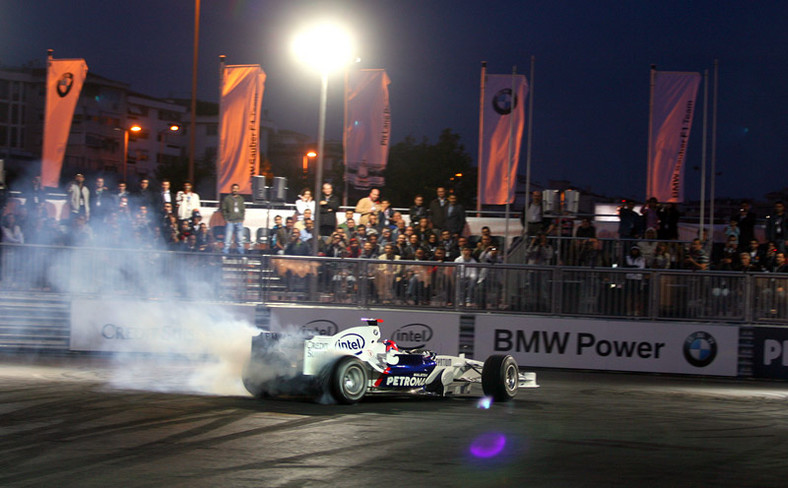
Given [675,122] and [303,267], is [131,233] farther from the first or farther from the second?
[675,122]

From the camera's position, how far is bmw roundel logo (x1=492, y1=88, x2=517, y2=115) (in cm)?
2464

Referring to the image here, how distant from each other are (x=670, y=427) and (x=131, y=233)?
41.6 ft

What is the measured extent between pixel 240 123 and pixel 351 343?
15341 mm

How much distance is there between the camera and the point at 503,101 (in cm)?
2473

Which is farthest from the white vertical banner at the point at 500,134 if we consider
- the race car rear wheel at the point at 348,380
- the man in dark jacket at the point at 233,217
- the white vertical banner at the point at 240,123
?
the race car rear wheel at the point at 348,380

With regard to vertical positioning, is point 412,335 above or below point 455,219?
below

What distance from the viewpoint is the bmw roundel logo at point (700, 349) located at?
16250 mm

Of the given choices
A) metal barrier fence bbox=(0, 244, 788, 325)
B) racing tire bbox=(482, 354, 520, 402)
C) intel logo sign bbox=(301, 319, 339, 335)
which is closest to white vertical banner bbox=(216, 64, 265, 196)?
metal barrier fence bbox=(0, 244, 788, 325)

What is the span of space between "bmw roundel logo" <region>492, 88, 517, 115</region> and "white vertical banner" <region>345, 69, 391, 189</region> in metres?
3.23

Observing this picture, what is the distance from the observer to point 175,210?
2217 centimetres


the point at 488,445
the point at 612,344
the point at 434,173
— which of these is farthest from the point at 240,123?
the point at 434,173

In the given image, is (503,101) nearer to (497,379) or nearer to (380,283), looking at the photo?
(380,283)

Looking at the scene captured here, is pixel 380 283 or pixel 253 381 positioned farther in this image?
pixel 380 283

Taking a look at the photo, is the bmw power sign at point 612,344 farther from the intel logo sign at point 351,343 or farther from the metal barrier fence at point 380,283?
the intel logo sign at point 351,343
